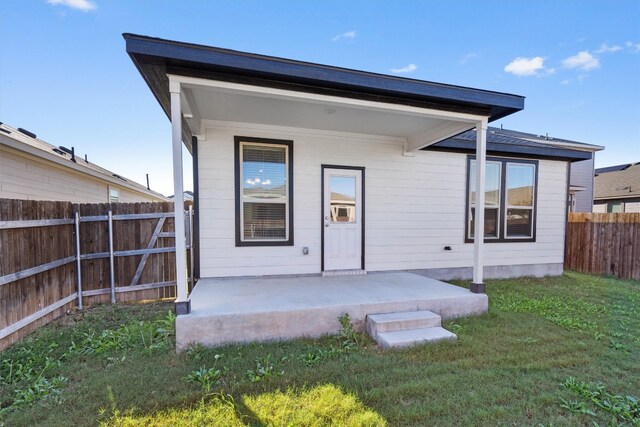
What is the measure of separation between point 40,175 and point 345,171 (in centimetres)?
622

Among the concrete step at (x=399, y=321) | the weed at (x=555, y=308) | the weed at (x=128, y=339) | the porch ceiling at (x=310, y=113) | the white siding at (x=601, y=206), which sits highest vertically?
the porch ceiling at (x=310, y=113)

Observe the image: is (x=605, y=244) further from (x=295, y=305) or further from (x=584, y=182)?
(x=584, y=182)

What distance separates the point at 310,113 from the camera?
13.4 feet

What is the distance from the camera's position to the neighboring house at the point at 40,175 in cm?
465

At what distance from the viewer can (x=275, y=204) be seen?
15.7ft

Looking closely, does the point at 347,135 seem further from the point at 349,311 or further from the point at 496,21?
the point at 496,21

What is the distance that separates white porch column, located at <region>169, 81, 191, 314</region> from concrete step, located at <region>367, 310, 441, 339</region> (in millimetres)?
2064

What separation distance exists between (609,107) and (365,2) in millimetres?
11003

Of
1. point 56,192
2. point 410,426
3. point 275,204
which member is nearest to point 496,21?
point 275,204

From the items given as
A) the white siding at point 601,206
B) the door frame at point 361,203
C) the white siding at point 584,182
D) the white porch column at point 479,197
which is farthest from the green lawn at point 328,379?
the white siding at point 601,206

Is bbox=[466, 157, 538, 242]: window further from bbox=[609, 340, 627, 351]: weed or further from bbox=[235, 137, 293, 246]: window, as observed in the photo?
bbox=[235, 137, 293, 246]: window

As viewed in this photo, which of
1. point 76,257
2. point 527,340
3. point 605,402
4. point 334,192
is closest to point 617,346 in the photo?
point 527,340

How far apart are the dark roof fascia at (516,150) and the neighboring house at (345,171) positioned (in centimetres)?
3

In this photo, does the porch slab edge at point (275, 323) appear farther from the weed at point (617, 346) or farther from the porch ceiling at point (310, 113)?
the porch ceiling at point (310, 113)
